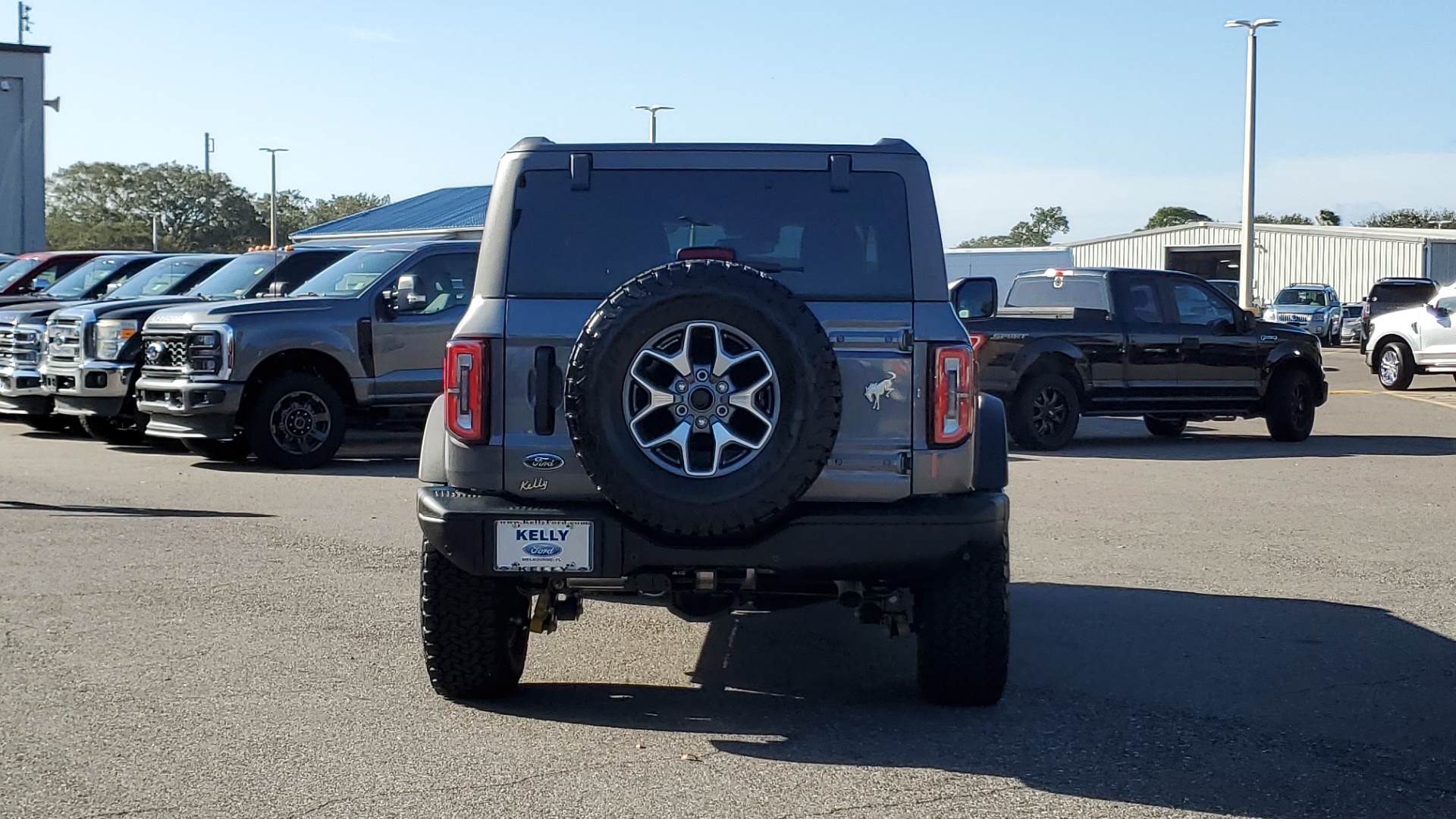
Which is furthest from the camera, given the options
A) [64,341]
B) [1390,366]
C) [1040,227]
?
[1040,227]

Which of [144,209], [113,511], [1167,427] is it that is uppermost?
[144,209]

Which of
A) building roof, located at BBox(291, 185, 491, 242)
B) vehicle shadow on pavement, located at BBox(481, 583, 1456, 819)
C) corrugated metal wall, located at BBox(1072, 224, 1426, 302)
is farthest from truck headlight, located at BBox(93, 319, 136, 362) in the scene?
corrugated metal wall, located at BBox(1072, 224, 1426, 302)

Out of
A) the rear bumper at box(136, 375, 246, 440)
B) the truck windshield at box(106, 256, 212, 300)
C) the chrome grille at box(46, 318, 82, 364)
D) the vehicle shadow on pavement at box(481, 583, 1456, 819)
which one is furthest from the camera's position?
the truck windshield at box(106, 256, 212, 300)

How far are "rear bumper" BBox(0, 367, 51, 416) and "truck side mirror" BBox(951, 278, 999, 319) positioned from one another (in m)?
10.8

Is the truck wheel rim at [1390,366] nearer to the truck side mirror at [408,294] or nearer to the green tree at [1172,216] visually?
the truck side mirror at [408,294]

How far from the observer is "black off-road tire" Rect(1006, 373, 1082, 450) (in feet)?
50.9

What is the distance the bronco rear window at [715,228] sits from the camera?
5449mm

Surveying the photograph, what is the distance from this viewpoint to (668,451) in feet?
16.4

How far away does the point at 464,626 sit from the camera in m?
5.52

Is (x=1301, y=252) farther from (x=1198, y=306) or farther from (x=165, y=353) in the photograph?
(x=165, y=353)

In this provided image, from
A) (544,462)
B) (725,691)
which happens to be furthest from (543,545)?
(725,691)

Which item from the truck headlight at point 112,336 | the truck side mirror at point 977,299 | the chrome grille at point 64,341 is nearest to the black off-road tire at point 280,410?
the truck headlight at point 112,336

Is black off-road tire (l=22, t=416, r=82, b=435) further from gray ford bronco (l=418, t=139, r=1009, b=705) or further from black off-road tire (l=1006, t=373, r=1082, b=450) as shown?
gray ford bronco (l=418, t=139, r=1009, b=705)

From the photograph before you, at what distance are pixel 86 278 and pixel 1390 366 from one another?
19.3 m
